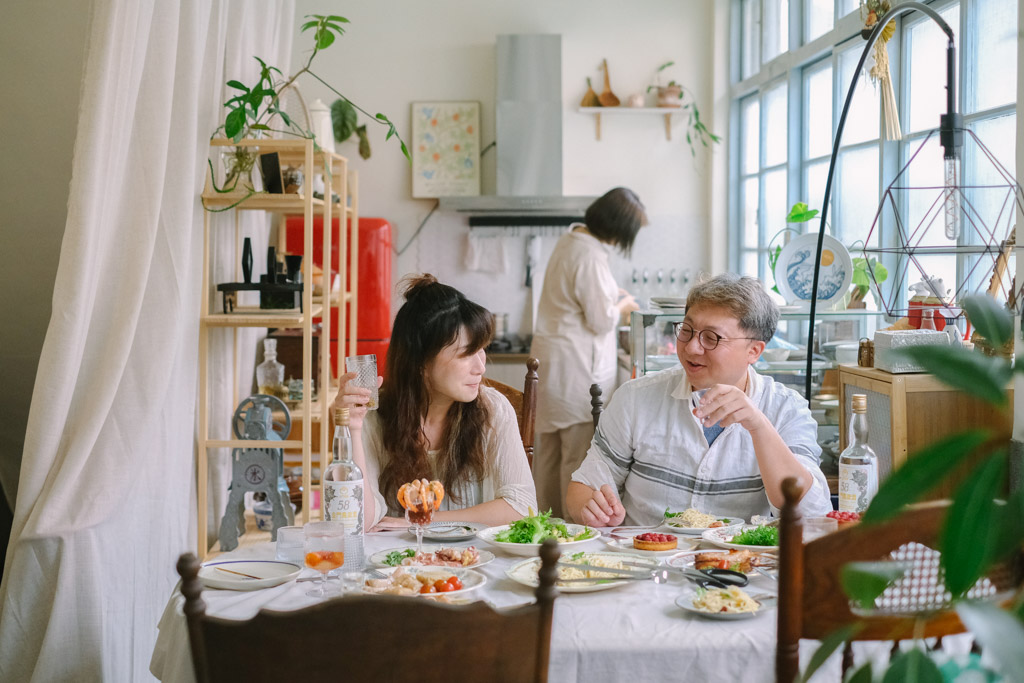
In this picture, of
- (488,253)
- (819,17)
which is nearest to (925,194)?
(819,17)

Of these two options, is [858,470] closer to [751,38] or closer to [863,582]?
[863,582]

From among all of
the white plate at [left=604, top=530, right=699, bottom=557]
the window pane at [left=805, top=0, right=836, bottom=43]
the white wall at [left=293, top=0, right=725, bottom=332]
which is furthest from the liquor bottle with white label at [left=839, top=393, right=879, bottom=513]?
the white wall at [left=293, top=0, right=725, bottom=332]

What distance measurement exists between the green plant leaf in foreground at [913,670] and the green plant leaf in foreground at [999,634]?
0.08 meters

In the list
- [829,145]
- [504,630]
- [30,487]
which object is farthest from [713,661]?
[829,145]

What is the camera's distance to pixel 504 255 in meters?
5.55

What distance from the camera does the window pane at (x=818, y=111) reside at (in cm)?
416

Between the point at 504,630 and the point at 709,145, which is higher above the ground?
the point at 709,145

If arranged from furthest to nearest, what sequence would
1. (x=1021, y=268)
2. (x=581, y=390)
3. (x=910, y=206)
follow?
(x=581, y=390) < (x=910, y=206) < (x=1021, y=268)

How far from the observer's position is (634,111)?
5398 mm

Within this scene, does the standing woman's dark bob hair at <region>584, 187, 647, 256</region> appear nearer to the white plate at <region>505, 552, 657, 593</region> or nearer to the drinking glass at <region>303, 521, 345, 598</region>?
the white plate at <region>505, 552, 657, 593</region>

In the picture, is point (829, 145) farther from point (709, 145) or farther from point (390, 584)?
point (390, 584)

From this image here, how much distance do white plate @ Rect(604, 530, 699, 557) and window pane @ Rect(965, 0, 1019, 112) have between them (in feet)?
5.71

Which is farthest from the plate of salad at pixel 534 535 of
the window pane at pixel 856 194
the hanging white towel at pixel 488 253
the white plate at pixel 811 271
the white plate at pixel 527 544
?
the hanging white towel at pixel 488 253

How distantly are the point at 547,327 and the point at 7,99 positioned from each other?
220 cm
